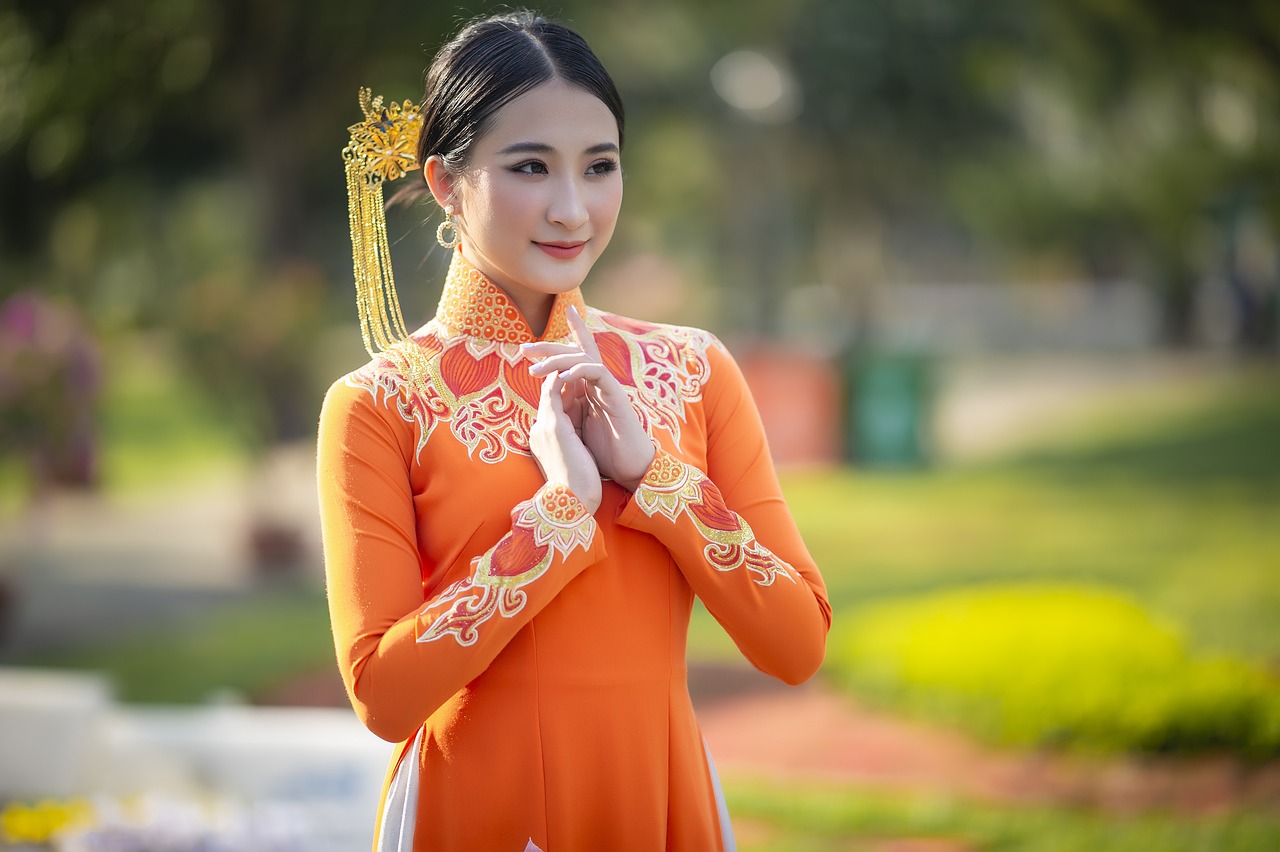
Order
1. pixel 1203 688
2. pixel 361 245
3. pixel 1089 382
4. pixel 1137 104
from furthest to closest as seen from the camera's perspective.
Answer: pixel 1089 382 < pixel 1137 104 < pixel 1203 688 < pixel 361 245

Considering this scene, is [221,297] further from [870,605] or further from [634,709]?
[634,709]

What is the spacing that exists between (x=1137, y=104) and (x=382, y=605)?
11524 mm

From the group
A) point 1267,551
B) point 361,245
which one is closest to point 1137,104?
point 1267,551

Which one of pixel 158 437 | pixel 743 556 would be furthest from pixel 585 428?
pixel 158 437

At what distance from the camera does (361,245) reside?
6.24 feet

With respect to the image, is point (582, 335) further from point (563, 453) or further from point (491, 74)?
point (491, 74)

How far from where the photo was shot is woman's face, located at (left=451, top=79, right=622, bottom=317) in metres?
1.72

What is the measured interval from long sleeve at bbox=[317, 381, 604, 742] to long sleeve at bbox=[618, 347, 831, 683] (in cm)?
10

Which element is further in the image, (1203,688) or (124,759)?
(1203,688)

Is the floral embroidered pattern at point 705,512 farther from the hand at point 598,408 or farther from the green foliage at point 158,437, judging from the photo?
the green foliage at point 158,437

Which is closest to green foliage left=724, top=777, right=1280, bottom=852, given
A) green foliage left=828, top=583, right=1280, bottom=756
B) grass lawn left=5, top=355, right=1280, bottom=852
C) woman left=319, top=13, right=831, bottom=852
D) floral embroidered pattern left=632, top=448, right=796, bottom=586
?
grass lawn left=5, top=355, right=1280, bottom=852

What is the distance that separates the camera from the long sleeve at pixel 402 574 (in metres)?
1.60

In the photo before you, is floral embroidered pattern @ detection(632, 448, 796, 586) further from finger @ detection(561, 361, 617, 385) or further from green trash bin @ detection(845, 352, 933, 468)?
green trash bin @ detection(845, 352, 933, 468)

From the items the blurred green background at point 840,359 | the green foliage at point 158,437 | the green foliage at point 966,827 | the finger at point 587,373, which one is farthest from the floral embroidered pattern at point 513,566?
the green foliage at point 158,437
